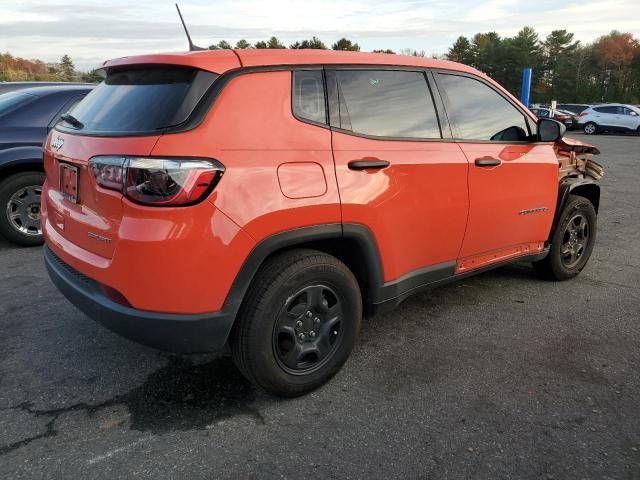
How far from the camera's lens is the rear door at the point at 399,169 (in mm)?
2707

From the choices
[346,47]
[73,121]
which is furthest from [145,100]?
[346,47]

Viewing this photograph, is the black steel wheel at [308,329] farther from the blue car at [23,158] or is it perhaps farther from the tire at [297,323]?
the blue car at [23,158]

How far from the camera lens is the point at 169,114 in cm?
231

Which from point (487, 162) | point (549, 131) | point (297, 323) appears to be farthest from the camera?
point (549, 131)

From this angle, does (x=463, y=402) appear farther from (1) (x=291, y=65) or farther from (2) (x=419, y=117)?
(1) (x=291, y=65)

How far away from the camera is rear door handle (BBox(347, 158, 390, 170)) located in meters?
2.67

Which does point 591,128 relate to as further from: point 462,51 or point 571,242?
point 462,51

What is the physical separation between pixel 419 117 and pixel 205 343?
6.01 feet

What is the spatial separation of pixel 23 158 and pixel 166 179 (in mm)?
3758

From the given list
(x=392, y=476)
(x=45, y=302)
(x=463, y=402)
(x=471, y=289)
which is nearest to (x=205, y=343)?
(x=392, y=476)

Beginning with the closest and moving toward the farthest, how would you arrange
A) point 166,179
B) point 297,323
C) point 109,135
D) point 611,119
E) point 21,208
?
1. point 166,179
2. point 109,135
3. point 297,323
4. point 21,208
5. point 611,119

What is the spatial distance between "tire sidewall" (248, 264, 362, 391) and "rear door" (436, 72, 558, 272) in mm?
1027

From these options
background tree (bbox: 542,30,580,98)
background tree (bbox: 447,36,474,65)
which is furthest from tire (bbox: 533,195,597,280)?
background tree (bbox: 447,36,474,65)

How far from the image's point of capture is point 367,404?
2684mm
